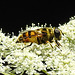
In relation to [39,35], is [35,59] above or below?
below

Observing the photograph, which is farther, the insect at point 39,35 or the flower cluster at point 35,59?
the flower cluster at point 35,59

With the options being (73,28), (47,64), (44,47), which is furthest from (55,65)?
(73,28)

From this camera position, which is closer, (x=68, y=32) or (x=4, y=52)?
(x=4, y=52)

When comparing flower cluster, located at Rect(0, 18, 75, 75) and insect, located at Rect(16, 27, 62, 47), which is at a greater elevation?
insect, located at Rect(16, 27, 62, 47)

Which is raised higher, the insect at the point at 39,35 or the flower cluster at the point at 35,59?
the insect at the point at 39,35

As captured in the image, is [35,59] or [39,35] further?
[35,59]

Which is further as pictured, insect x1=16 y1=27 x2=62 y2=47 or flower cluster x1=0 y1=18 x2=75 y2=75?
flower cluster x1=0 y1=18 x2=75 y2=75

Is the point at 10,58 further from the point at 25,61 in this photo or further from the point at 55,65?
the point at 55,65

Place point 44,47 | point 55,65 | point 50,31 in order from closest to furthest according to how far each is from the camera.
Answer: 1. point 50,31
2. point 55,65
3. point 44,47
